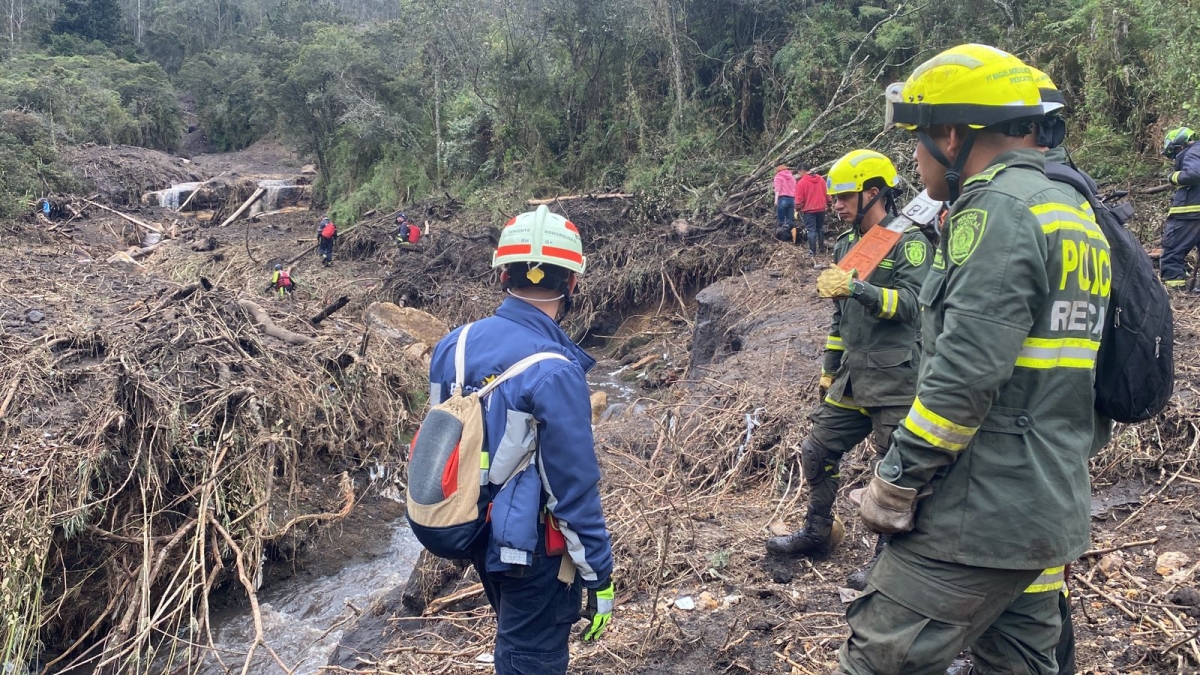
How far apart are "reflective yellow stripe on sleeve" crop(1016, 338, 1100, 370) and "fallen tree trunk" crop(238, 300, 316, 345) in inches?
271

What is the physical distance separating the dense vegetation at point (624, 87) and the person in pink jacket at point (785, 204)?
1.76 metres

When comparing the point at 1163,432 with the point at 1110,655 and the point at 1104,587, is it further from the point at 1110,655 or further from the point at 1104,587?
the point at 1110,655

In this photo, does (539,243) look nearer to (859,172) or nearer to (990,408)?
(990,408)

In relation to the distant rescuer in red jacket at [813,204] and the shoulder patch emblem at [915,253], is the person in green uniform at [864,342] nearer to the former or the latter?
the shoulder patch emblem at [915,253]

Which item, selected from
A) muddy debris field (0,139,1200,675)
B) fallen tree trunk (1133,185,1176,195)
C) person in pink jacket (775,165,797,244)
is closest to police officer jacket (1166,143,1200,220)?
muddy debris field (0,139,1200,675)

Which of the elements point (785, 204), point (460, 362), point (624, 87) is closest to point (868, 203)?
point (460, 362)

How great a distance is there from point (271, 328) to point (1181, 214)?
812 centimetres

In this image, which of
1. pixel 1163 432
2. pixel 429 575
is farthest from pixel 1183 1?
pixel 429 575

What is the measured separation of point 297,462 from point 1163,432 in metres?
6.00

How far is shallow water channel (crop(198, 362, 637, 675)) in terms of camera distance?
4.89m

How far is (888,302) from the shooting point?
3096 millimetres

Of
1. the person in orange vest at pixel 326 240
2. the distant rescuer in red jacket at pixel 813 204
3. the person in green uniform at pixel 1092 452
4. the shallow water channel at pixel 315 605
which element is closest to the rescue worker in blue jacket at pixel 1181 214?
the distant rescuer in red jacket at pixel 813 204

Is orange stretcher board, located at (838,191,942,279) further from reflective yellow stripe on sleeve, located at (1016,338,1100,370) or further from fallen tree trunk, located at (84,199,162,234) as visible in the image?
fallen tree trunk, located at (84,199,162,234)

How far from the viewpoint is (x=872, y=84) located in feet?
42.8
